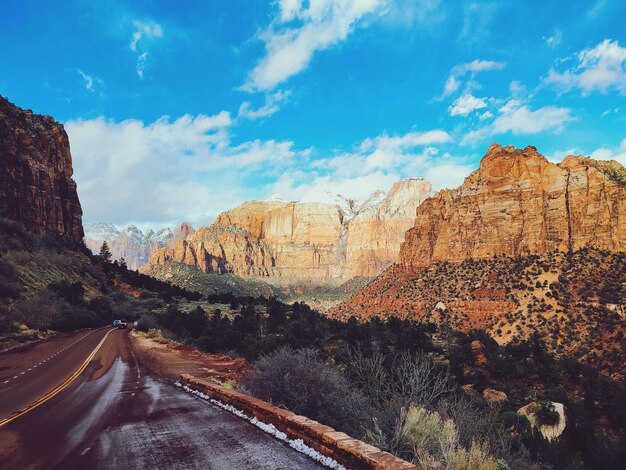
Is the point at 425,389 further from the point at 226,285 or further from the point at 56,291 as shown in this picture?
the point at 226,285

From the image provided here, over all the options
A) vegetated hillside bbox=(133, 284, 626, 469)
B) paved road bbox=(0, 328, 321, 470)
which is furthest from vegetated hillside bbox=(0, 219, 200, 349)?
paved road bbox=(0, 328, 321, 470)

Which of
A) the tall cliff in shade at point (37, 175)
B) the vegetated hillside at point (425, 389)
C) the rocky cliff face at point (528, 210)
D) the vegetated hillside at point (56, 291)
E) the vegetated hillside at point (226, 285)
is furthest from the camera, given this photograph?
the vegetated hillside at point (226, 285)

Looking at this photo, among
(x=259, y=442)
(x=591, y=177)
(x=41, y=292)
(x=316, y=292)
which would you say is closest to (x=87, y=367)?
(x=259, y=442)

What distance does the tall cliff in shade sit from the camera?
6111cm

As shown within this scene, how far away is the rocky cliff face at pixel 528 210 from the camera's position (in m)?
67.8

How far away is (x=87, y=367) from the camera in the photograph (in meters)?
18.1

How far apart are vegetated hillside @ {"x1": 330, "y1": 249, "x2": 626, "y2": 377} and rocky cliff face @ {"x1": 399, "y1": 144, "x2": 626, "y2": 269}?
11.1 ft

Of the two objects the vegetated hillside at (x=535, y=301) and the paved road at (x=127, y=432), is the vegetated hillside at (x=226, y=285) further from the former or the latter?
the paved road at (x=127, y=432)

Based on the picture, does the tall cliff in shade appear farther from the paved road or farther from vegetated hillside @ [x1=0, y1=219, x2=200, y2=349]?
the paved road

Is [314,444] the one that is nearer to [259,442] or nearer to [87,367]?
[259,442]

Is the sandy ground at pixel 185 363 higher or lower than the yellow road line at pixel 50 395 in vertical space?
lower

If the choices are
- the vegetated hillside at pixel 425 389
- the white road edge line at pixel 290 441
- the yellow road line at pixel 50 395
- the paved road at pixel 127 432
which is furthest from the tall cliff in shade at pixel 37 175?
the white road edge line at pixel 290 441

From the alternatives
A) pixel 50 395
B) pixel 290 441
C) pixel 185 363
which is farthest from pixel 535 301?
pixel 290 441

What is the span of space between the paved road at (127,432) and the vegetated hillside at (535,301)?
4232 centimetres
